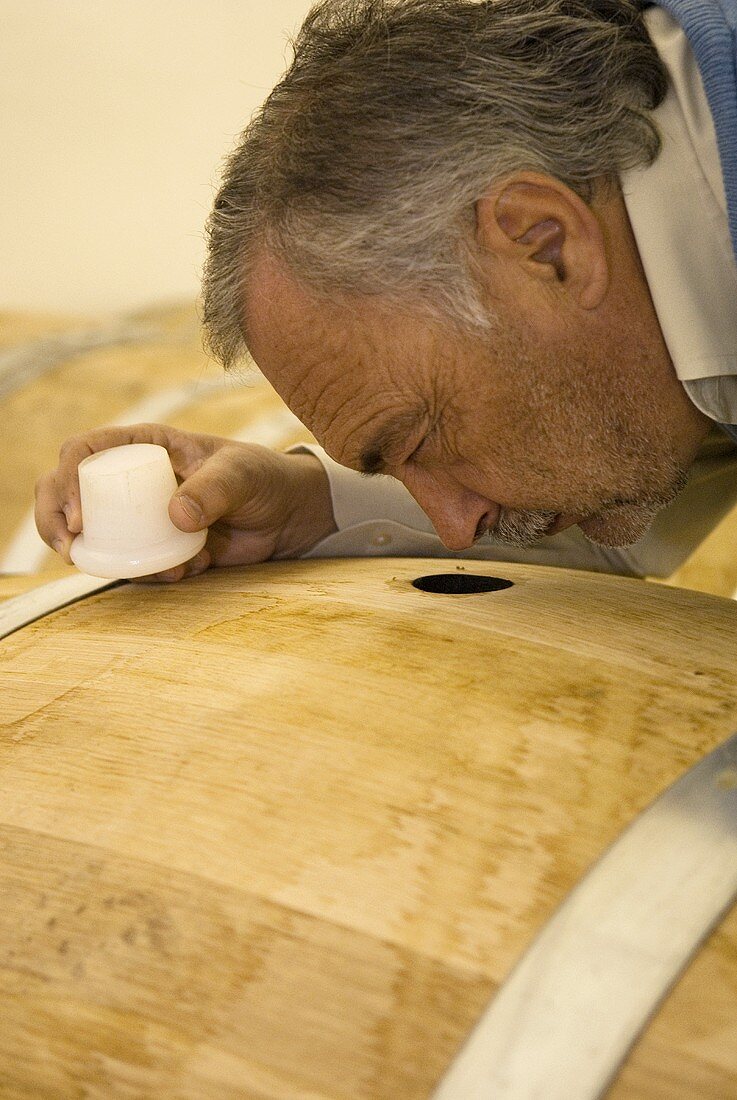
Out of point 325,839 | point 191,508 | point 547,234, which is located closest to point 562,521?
point 547,234

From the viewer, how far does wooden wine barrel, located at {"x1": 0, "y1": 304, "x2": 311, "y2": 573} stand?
7.79 ft

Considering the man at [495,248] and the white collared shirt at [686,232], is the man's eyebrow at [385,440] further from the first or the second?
the white collared shirt at [686,232]

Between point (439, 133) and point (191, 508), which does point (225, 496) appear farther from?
point (439, 133)

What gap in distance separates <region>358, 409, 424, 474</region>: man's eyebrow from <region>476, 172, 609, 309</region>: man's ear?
0.23 metres

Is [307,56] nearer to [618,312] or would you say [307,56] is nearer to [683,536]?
[618,312]

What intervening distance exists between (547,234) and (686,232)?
173 mm

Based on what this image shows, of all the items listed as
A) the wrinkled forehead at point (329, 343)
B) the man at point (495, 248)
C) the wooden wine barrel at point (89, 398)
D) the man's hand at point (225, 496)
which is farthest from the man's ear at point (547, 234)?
the wooden wine barrel at point (89, 398)

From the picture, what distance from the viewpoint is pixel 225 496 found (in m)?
1.54

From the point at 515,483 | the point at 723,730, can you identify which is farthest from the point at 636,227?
the point at 723,730

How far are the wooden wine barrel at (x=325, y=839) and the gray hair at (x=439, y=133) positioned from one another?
458 mm

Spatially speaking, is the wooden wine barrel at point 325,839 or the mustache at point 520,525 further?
the mustache at point 520,525

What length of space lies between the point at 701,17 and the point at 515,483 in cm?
60

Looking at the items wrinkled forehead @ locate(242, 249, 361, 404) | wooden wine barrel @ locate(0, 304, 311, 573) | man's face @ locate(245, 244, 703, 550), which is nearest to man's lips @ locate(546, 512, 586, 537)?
man's face @ locate(245, 244, 703, 550)

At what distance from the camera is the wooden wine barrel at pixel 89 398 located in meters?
2.38
